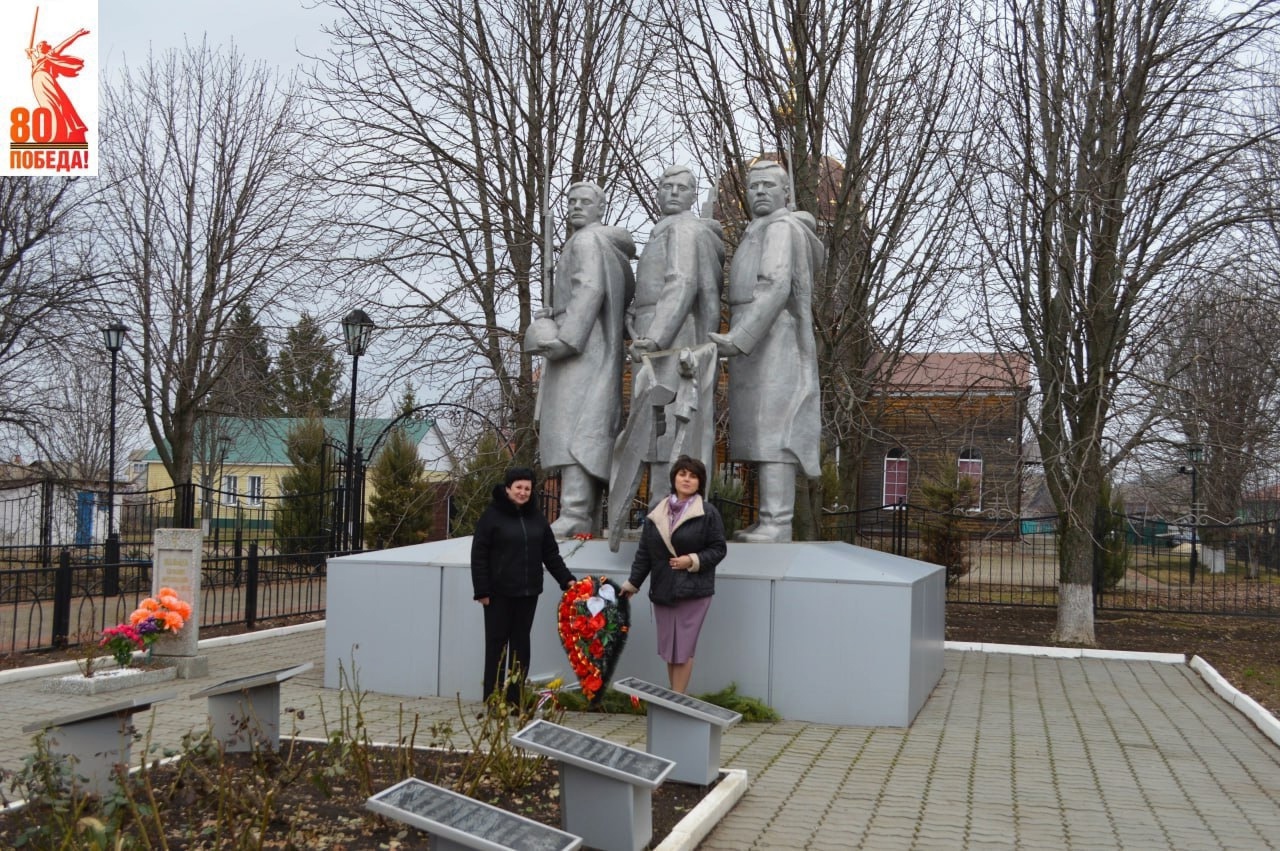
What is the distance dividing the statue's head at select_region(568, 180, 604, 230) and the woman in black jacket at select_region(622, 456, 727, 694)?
2.74 meters

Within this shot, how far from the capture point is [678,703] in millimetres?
5672

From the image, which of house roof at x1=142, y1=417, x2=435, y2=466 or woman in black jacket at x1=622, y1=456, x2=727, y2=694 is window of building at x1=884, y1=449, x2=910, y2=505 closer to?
house roof at x1=142, y1=417, x2=435, y2=466

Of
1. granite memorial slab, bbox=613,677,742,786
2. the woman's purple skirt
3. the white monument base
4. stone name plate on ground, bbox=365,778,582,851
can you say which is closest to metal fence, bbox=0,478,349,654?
the white monument base

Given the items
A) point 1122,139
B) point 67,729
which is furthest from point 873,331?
point 67,729

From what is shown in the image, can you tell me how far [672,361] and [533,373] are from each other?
314 inches

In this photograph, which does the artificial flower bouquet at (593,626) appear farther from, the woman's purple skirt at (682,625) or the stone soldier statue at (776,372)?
the stone soldier statue at (776,372)

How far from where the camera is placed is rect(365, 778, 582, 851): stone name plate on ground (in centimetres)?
372

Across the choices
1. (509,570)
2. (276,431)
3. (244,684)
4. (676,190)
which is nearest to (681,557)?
(509,570)

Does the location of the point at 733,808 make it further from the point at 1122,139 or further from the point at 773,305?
the point at 1122,139

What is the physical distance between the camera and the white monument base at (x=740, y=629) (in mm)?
7906

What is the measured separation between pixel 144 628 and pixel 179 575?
3.02 ft

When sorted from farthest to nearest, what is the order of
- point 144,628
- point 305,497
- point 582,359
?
point 305,497, point 144,628, point 582,359

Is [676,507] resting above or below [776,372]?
below

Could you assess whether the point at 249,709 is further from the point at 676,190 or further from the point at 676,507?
the point at 676,190
